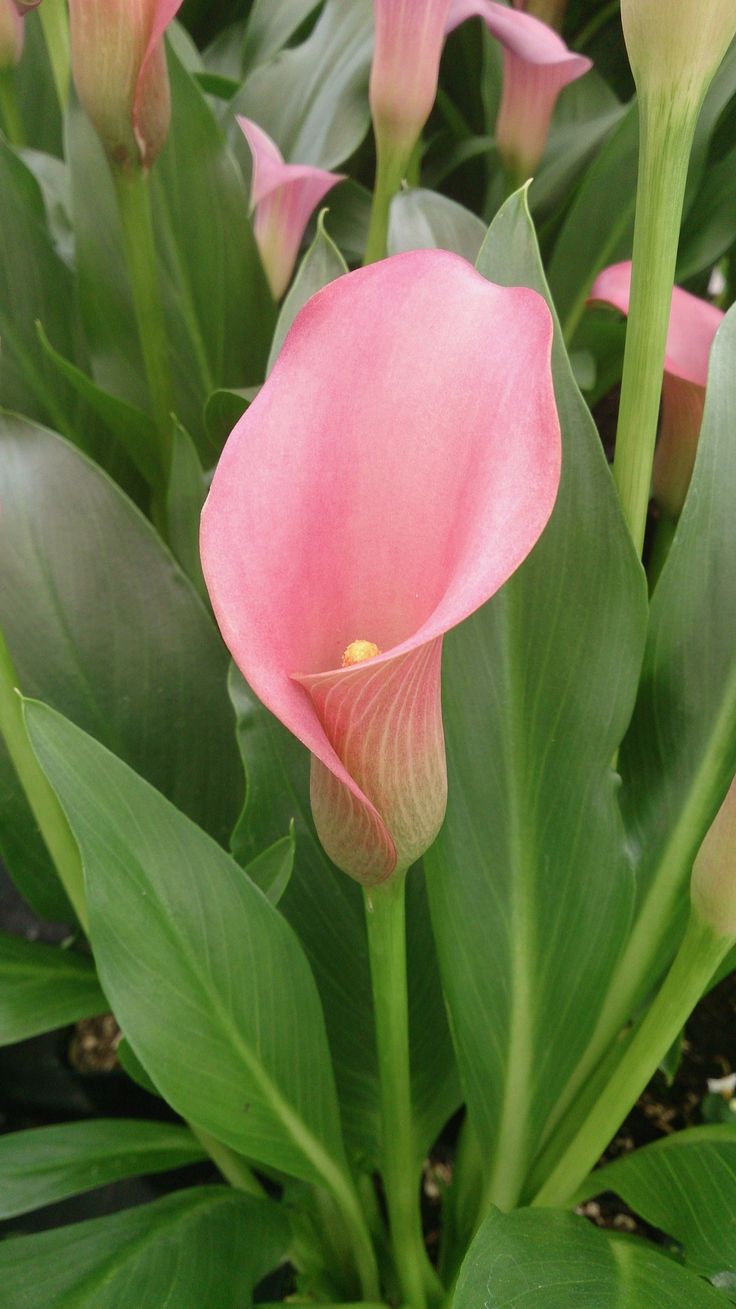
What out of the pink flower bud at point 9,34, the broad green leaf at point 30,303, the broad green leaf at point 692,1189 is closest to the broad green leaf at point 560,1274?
the broad green leaf at point 692,1189

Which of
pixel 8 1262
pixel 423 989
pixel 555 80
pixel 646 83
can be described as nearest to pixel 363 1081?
pixel 423 989

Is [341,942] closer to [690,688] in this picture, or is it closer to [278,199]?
[690,688]

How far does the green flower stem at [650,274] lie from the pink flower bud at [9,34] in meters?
0.45

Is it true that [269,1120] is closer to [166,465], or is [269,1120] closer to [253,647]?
[253,647]

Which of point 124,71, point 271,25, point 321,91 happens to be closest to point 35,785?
point 124,71

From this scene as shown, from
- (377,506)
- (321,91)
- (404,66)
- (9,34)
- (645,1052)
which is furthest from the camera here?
(321,91)

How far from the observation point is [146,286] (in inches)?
23.2

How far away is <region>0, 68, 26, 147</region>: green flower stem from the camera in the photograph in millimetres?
713

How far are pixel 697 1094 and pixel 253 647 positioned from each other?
0.55 meters

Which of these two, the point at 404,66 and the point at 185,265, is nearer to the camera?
the point at 404,66

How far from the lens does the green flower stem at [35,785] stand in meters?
0.39

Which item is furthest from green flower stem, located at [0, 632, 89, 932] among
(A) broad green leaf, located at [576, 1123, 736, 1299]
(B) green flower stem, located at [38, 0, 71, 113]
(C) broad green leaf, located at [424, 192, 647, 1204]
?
(B) green flower stem, located at [38, 0, 71, 113]

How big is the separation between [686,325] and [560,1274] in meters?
0.39

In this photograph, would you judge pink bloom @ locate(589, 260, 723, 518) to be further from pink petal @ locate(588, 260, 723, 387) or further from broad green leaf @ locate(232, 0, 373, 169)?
broad green leaf @ locate(232, 0, 373, 169)
